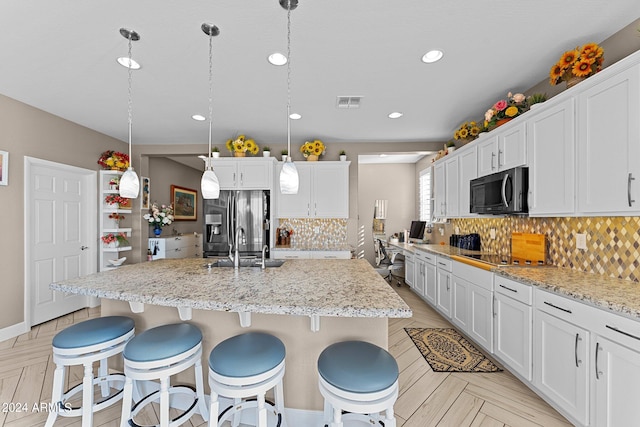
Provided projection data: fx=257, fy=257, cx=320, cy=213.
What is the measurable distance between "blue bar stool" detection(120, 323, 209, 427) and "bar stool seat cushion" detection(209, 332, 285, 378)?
0.24 metres

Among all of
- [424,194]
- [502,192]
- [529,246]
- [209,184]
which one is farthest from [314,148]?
[529,246]

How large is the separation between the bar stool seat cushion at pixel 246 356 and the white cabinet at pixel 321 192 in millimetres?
2893

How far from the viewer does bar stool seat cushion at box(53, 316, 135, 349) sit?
1519 millimetres

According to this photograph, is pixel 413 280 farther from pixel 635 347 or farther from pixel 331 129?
pixel 635 347

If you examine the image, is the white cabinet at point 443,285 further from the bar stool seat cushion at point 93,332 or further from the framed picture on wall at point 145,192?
the framed picture on wall at point 145,192

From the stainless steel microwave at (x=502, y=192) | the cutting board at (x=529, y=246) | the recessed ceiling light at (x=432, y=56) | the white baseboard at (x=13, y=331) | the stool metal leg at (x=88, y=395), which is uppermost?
the recessed ceiling light at (x=432, y=56)

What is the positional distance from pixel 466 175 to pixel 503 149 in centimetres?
70

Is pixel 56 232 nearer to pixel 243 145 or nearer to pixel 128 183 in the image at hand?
pixel 128 183

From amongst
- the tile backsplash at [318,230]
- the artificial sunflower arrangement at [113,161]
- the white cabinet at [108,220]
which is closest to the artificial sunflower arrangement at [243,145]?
the tile backsplash at [318,230]

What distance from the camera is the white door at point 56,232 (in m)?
3.20

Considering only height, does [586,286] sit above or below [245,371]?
above

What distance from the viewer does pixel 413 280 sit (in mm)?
4395

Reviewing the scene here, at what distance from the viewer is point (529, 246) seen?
8.55ft

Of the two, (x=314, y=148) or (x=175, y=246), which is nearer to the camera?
(x=314, y=148)
